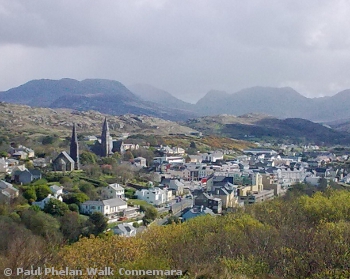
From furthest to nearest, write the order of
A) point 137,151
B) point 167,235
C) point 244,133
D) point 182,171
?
1. point 244,133
2. point 137,151
3. point 182,171
4. point 167,235

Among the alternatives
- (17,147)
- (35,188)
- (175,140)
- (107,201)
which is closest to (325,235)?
(107,201)

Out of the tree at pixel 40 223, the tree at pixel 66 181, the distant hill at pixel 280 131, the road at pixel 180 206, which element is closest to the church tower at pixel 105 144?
the tree at pixel 66 181

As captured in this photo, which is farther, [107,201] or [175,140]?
[175,140]

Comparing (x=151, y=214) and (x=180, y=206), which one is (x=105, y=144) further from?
(x=151, y=214)

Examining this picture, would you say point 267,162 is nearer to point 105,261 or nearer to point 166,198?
point 166,198

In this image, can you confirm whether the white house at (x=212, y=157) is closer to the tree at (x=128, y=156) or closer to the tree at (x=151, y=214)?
the tree at (x=128, y=156)

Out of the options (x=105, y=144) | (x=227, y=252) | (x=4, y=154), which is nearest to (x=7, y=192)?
(x=4, y=154)

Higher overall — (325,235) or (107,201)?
(325,235)

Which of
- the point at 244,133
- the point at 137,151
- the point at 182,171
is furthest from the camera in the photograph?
the point at 244,133
